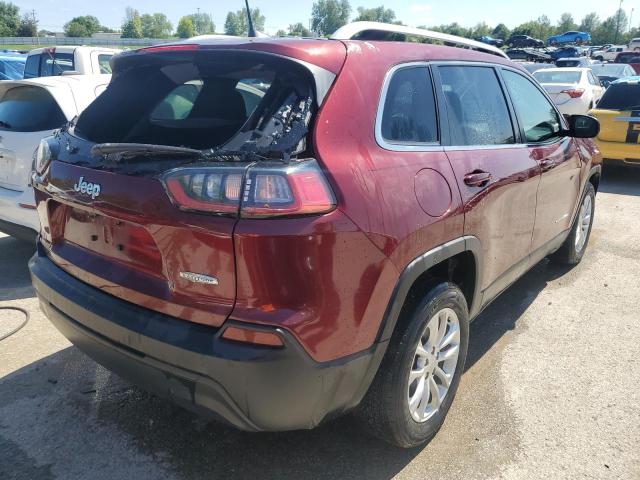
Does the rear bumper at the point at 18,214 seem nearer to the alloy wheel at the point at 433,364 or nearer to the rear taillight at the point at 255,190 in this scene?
the rear taillight at the point at 255,190

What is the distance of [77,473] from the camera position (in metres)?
2.39

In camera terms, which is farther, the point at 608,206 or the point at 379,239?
the point at 608,206

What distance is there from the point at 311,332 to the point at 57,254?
4.47ft

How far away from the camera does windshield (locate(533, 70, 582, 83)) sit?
12738 millimetres

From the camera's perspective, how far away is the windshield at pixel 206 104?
1.97m

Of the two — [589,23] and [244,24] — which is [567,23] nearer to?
[589,23]

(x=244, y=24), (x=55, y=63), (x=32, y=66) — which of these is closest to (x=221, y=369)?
(x=55, y=63)

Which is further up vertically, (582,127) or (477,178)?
(582,127)

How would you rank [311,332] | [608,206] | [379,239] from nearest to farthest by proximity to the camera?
[311,332], [379,239], [608,206]

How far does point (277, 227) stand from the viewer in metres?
1.81

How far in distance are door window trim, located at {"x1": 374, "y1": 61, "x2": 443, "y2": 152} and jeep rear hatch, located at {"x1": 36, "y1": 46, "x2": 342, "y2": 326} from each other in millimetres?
291

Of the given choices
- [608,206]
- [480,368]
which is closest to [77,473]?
[480,368]

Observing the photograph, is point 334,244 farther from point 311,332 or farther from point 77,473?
point 77,473

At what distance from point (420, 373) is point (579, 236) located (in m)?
3.15
